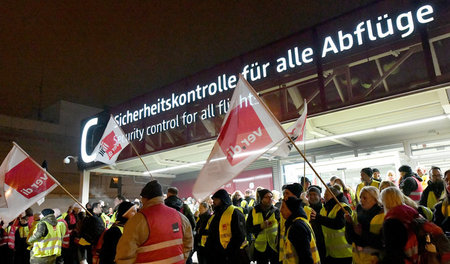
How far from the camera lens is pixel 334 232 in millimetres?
5547

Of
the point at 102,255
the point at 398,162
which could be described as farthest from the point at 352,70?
the point at 102,255

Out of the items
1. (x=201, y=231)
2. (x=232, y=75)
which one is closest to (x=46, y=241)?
(x=201, y=231)

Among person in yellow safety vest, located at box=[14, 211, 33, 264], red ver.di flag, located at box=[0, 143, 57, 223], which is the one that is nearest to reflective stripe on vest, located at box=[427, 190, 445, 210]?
red ver.di flag, located at box=[0, 143, 57, 223]

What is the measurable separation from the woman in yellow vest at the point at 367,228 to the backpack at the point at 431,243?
62 centimetres

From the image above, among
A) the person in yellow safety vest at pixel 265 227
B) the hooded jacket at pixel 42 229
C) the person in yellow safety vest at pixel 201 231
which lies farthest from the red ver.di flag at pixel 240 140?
the hooded jacket at pixel 42 229

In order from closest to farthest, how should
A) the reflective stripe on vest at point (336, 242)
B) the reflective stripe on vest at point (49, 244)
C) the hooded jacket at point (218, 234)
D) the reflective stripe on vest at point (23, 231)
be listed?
the reflective stripe on vest at point (336, 242), the hooded jacket at point (218, 234), the reflective stripe on vest at point (49, 244), the reflective stripe on vest at point (23, 231)

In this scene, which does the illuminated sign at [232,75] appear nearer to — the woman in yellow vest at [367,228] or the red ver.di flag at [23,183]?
the woman in yellow vest at [367,228]

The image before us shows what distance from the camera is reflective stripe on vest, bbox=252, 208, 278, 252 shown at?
20.9 feet

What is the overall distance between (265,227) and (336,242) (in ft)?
4.61

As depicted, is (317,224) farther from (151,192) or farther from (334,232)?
(151,192)

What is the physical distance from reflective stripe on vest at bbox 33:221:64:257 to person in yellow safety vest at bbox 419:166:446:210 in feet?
29.6

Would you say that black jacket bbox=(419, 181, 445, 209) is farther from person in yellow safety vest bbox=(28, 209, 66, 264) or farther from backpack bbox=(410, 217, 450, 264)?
person in yellow safety vest bbox=(28, 209, 66, 264)

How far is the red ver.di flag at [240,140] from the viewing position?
4141 mm

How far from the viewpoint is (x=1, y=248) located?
11.6 m
